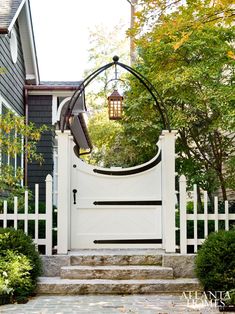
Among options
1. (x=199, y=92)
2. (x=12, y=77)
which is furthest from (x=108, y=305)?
(x=199, y=92)

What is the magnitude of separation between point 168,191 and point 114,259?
4.46ft

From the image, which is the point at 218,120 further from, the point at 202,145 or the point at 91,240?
the point at 91,240

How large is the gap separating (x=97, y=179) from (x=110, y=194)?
331 mm

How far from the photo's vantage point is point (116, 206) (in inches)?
310

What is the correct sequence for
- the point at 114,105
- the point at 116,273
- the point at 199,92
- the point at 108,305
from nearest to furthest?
the point at 108,305
the point at 116,273
the point at 114,105
the point at 199,92

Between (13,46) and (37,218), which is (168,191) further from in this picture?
(13,46)

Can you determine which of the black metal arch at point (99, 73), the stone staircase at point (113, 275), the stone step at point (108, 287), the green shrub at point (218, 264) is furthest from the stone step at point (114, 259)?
the black metal arch at point (99, 73)

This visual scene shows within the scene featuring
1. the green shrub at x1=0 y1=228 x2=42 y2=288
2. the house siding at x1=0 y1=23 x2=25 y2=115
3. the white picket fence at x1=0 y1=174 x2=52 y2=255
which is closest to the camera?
the green shrub at x1=0 y1=228 x2=42 y2=288

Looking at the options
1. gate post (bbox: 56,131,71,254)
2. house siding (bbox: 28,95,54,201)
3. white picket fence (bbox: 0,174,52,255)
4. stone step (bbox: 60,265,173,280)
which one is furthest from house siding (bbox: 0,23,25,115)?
stone step (bbox: 60,265,173,280)

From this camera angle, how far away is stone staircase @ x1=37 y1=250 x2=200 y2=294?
250 inches

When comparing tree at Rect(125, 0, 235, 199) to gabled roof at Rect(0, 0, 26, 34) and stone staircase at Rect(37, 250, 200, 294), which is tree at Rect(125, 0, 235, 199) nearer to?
gabled roof at Rect(0, 0, 26, 34)

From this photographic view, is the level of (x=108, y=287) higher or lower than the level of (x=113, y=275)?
lower

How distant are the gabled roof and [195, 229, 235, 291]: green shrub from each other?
5.72 metres

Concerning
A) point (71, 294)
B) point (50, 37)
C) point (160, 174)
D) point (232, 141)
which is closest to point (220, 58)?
point (232, 141)
